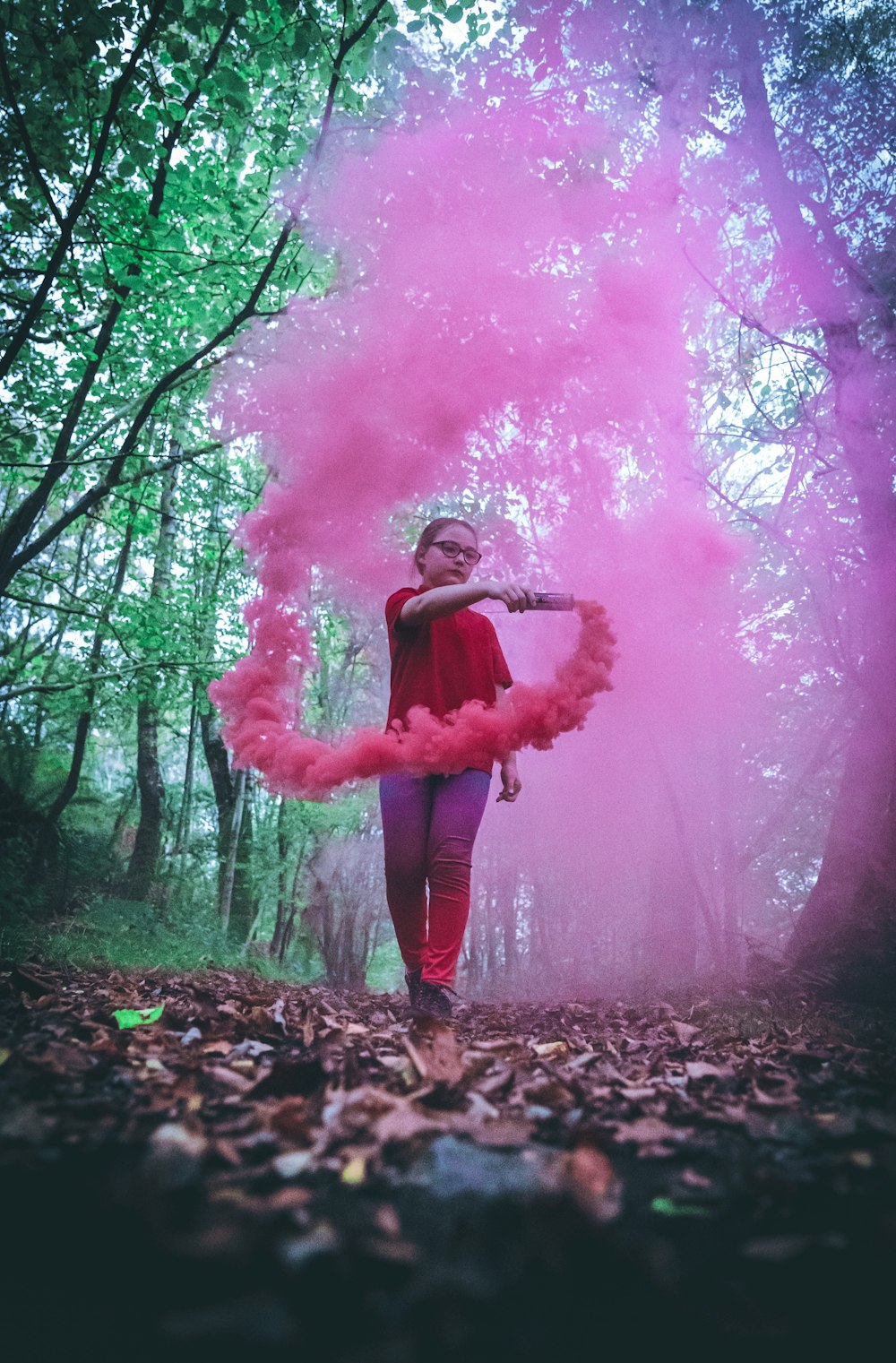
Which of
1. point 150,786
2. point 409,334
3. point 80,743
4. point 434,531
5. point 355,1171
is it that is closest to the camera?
point 355,1171

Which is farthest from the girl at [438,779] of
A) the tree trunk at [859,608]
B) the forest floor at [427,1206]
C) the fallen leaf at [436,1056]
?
the tree trunk at [859,608]

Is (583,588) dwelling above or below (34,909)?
above

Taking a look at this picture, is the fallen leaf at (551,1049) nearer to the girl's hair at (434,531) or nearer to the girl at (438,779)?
the girl at (438,779)

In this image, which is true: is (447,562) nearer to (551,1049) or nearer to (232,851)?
(551,1049)

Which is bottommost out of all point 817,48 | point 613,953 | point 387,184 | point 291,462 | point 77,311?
point 613,953

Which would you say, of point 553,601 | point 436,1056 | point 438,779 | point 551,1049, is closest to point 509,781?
point 438,779

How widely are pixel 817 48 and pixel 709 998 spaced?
623 cm

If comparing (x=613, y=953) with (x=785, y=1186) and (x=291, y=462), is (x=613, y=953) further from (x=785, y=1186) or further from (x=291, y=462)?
(x=785, y=1186)

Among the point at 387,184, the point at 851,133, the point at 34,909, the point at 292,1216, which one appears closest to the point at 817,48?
the point at 851,133

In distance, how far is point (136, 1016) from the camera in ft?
7.69

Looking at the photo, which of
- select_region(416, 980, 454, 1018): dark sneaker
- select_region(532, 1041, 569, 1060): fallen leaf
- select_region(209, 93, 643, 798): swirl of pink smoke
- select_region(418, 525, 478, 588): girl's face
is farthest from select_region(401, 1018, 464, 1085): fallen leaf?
select_region(209, 93, 643, 798): swirl of pink smoke

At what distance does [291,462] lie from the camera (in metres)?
4.43

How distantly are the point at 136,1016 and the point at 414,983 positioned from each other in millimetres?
1225

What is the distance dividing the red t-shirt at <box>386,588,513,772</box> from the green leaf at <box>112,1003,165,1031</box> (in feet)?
4.99
